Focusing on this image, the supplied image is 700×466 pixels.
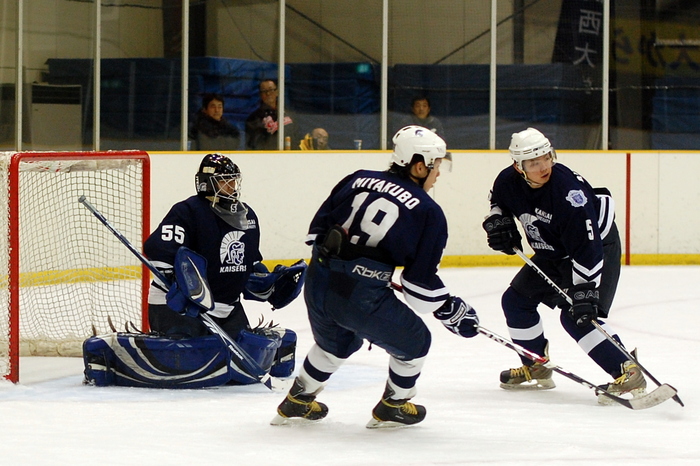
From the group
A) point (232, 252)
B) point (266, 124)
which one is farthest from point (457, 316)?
point (266, 124)

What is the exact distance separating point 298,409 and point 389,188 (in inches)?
27.9

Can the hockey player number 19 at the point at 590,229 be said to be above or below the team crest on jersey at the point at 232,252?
above

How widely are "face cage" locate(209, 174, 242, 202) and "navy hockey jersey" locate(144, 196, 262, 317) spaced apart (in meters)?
0.06

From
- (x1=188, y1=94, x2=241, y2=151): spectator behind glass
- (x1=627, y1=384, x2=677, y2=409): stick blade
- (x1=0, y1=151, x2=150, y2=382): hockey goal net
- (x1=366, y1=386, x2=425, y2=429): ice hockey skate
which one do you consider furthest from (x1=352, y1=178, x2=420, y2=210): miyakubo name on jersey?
(x1=188, y1=94, x2=241, y2=151): spectator behind glass

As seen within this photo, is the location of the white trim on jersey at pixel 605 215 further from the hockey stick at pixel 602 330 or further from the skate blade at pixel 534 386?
the skate blade at pixel 534 386

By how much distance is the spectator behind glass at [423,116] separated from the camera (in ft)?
26.1

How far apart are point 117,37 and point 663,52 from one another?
3840 mm

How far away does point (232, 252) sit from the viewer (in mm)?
4059

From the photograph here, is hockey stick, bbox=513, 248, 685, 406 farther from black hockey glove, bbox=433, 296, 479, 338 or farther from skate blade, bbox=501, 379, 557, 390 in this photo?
black hockey glove, bbox=433, 296, 479, 338

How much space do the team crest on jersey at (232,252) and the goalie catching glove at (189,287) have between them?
0.22 metres

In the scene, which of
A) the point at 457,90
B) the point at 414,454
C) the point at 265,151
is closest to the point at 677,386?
the point at 414,454

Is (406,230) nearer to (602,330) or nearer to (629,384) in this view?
(602,330)

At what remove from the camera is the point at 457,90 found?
803 centimetres

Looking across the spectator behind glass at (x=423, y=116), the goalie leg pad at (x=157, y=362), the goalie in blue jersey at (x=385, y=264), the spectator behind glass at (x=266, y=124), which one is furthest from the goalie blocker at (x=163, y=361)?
the spectator behind glass at (x=423, y=116)
